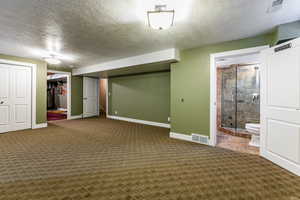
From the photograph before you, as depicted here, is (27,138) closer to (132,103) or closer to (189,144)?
(132,103)

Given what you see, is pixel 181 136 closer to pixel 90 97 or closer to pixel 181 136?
pixel 181 136

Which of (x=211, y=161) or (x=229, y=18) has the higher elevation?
(x=229, y=18)

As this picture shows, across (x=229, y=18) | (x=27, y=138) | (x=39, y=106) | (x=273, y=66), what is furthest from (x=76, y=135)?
(x=273, y=66)

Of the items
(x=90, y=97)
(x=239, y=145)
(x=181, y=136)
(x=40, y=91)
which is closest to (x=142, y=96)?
(x=181, y=136)

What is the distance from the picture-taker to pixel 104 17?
214 centimetres

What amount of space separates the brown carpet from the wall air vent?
2357 millimetres

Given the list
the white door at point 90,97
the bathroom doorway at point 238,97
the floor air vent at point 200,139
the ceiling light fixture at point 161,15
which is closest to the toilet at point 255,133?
the bathroom doorway at point 238,97

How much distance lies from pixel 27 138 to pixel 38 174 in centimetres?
226

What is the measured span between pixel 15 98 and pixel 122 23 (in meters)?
4.48

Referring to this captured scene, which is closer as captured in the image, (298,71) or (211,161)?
(298,71)

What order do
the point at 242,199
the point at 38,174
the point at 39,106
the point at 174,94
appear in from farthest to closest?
the point at 39,106, the point at 174,94, the point at 38,174, the point at 242,199

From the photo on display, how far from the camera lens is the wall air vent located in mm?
1789

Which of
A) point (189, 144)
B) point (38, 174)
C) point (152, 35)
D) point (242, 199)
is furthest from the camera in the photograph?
point (189, 144)

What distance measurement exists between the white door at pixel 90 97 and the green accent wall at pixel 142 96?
2.94 feet
